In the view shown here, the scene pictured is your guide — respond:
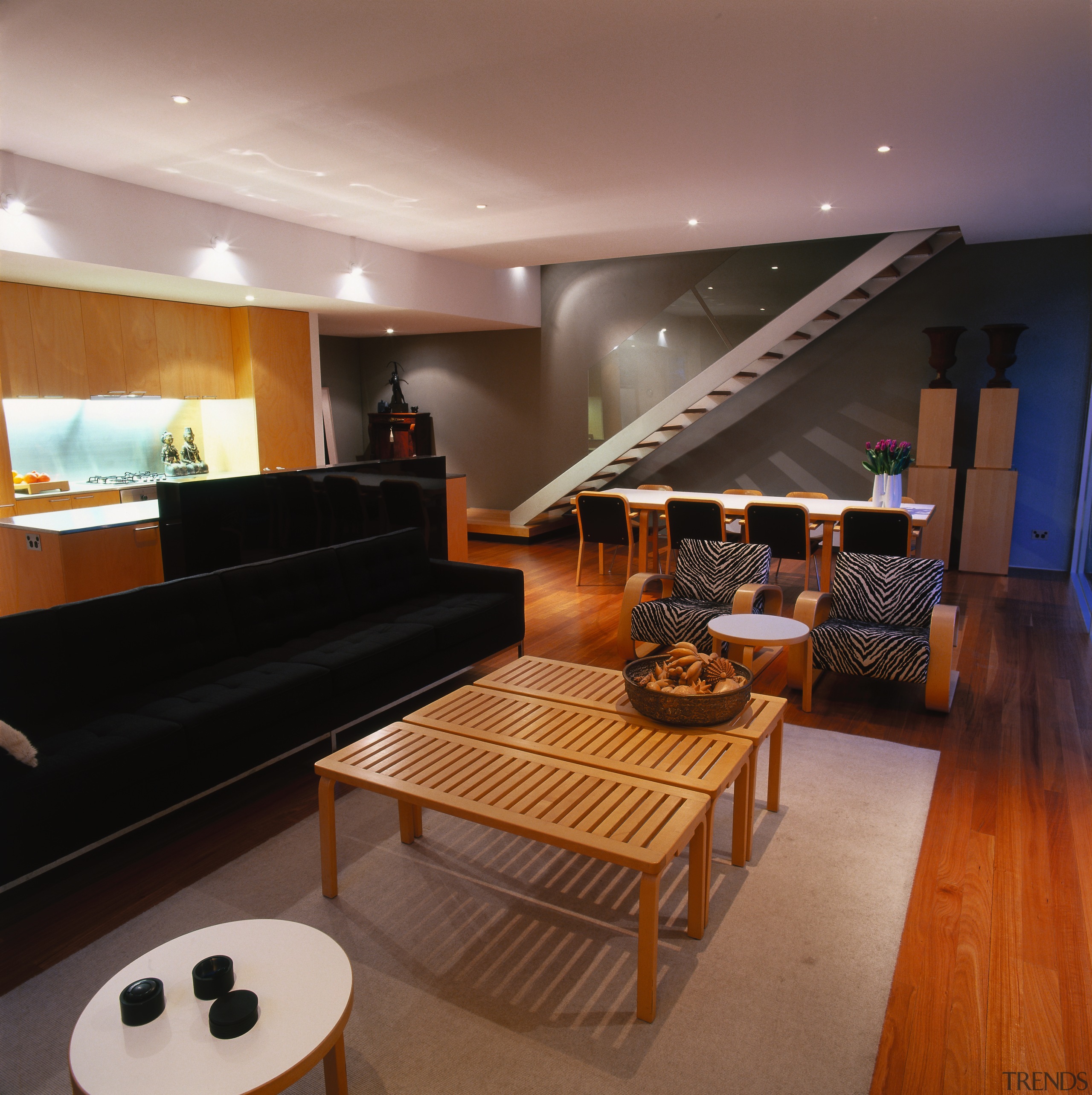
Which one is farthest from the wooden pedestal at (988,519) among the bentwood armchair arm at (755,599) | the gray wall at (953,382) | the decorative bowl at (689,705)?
the decorative bowl at (689,705)

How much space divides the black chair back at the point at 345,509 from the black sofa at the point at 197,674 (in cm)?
25

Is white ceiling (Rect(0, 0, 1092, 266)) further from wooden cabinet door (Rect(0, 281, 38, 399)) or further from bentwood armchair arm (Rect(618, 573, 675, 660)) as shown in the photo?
bentwood armchair arm (Rect(618, 573, 675, 660))

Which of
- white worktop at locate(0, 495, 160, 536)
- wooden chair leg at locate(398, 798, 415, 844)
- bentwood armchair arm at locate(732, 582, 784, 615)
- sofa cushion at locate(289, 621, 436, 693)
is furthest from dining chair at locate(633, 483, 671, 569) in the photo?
wooden chair leg at locate(398, 798, 415, 844)

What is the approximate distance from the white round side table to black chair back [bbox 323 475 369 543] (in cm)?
215

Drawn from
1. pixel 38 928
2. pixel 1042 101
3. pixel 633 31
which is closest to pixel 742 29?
pixel 633 31

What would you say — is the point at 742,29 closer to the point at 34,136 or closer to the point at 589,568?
the point at 34,136

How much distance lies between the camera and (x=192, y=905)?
7.88ft

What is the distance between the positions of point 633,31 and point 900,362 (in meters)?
5.64

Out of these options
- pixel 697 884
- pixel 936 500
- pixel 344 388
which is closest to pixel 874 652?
pixel 697 884

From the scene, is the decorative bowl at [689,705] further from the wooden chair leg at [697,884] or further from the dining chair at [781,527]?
the dining chair at [781,527]

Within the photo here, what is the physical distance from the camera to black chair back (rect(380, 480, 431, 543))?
484 cm

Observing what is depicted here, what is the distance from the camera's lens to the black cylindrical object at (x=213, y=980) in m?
1.49

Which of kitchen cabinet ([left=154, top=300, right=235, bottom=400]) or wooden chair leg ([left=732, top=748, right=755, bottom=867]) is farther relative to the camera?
kitchen cabinet ([left=154, top=300, right=235, bottom=400])

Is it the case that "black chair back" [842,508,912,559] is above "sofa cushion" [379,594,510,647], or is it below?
above
